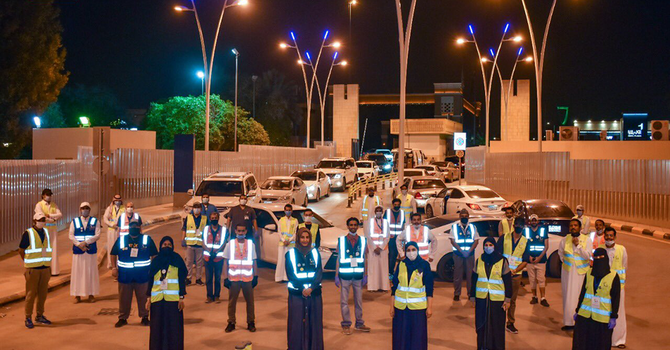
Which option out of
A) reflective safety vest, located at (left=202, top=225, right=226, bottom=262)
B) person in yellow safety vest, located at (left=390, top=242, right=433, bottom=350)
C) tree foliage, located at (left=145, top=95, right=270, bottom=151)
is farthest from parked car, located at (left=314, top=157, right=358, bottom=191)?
person in yellow safety vest, located at (left=390, top=242, right=433, bottom=350)

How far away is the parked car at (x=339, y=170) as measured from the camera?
39803mm

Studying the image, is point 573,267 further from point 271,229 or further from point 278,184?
point 278,184

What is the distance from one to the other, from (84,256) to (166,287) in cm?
402

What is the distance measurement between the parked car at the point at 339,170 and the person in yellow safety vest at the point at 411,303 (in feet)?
103

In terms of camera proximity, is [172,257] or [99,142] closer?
[172,257]

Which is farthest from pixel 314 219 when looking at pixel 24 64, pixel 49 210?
pixel 24 64

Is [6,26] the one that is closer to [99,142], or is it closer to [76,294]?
[99,142]

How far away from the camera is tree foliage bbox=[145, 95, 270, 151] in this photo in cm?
6259

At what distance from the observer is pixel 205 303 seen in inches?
469

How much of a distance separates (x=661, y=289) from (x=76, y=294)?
35.8 feet

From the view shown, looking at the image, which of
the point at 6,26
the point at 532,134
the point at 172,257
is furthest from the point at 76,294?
the point at 532,134

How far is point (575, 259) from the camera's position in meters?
10.1

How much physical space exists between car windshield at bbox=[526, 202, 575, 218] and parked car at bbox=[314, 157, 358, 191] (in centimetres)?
2377

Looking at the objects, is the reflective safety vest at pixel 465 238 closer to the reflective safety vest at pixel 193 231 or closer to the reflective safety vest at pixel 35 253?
the reflective safety vest at pixel 193 231
